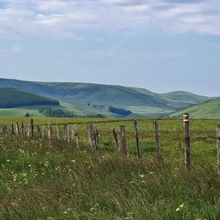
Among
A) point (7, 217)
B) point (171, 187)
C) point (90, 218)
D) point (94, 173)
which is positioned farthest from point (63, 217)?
point (94, 173)

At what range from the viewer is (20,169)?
17719 mm

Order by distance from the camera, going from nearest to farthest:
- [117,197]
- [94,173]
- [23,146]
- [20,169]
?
[117,197]
[94,173]
[20,169]
[23,146]

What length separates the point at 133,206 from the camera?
8648 mm

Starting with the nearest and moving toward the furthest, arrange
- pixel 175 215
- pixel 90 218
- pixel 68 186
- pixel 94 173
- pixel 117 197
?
pixel 175 215 < pixel 90 218 < pixel 117 197 < pixel 68 186 < pixel 94 173

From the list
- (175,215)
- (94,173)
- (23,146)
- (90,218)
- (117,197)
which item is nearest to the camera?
(175,215)

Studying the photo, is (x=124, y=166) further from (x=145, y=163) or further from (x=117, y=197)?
(x=117, y=197)

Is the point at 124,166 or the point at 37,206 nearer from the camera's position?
the point at 37,206

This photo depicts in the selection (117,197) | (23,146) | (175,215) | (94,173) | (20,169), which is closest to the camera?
(175,215)

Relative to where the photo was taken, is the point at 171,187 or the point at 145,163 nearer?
the point at 171,187

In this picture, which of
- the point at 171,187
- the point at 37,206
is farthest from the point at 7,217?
the point at 171,187

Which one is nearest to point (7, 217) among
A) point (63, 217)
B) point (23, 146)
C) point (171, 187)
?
point (63, 217)

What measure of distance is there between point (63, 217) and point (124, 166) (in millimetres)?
4792

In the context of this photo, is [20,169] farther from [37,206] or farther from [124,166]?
[37,206]

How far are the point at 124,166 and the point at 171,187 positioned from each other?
3.69 meters
